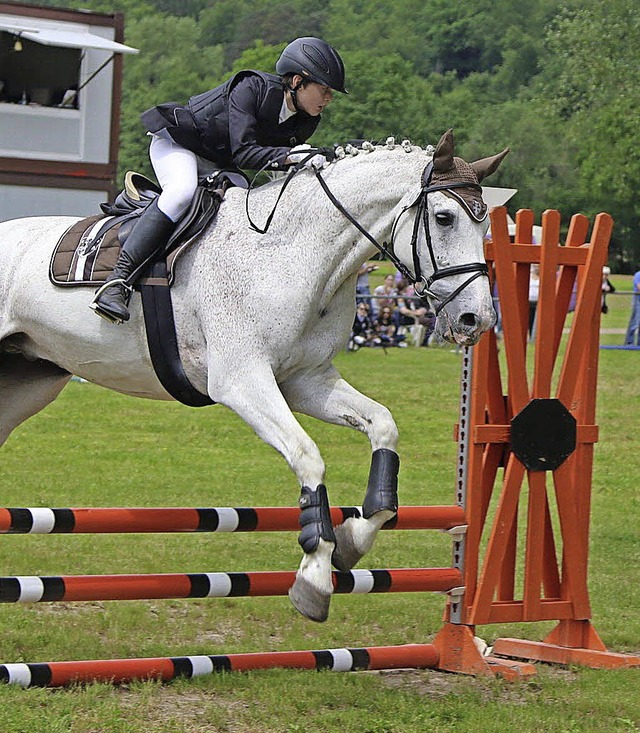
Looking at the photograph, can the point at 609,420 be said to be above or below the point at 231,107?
below

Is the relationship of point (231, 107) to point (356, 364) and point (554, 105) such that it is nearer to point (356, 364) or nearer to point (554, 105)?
point (356, 364)

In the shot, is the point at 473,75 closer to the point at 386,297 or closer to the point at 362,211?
the point at 386,297

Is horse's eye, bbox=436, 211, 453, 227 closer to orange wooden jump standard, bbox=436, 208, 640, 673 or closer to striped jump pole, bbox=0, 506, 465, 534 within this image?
orange wooden jump standard, bbox=436, 208, 640, 673

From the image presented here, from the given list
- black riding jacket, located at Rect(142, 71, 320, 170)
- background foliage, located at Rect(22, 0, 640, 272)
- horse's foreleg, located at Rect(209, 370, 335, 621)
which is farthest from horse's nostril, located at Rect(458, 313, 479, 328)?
background foliage, located at Rect(22, 0, 640, 272)

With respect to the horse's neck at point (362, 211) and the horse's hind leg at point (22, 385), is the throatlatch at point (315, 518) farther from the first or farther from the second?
the horse's hind leg at point (22, 385)

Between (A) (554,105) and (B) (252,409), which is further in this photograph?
(A) (554,105)

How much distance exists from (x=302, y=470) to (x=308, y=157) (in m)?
1.35

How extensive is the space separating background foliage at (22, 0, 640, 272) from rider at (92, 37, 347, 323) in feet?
90.7

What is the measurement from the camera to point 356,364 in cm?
1988

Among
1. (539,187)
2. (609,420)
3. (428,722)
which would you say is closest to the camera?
(428,722)

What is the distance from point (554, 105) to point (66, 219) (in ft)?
203

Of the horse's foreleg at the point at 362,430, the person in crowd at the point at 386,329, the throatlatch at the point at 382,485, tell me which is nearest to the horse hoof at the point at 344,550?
the horse's foreleg at the point at 362,430

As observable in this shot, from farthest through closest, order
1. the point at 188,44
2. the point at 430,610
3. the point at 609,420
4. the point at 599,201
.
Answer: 1. the point at 188,44
2. the point at 599,201
3. the point at 609,420
4. the point at 430,610

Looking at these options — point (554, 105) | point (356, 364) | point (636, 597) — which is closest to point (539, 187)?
point (554, 105)
